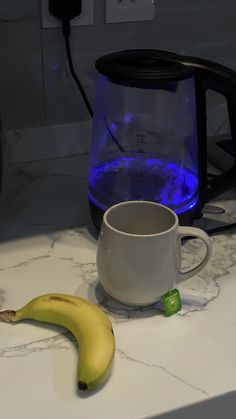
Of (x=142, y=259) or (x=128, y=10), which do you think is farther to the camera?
(x=128, y=10)

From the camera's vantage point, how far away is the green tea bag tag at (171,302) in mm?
696

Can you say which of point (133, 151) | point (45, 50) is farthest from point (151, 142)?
point (45, 50)

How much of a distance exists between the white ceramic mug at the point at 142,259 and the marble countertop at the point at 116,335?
0.04 meters

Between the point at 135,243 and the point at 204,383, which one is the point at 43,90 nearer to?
the point at 135,243

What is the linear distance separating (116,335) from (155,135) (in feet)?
1.04

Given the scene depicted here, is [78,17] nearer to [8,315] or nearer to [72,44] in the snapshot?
[72,44]

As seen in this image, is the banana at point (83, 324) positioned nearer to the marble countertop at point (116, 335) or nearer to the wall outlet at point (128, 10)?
the marble countertop at point (116, 335)

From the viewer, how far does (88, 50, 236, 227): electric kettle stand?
0.76 m

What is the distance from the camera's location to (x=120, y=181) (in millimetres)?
853

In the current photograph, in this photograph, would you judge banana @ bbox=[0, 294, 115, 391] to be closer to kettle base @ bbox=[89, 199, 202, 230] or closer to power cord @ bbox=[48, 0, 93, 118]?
kettle base @ bbox=[89, 199, 202, 230]

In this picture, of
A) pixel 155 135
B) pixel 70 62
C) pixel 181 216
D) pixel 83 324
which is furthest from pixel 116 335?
pixel 70 62

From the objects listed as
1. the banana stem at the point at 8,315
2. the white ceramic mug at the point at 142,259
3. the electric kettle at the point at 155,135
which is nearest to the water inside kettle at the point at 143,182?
A: the electric kettle at the point at 155,135

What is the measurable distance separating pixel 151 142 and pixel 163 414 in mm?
414

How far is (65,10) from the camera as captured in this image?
959mm
